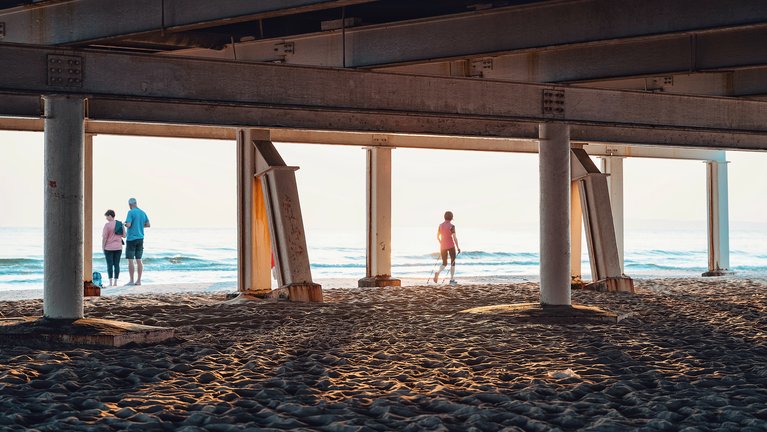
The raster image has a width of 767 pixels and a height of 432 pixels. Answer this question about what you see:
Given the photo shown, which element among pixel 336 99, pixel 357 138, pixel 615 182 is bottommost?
pixel 615 182

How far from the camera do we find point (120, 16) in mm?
10344

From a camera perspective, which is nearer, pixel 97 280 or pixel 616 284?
pixel 616 284

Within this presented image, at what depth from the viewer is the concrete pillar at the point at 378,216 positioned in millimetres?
20078

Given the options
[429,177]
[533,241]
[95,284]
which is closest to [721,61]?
[95,284]

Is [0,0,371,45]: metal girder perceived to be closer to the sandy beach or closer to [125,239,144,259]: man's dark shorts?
the sandy beach

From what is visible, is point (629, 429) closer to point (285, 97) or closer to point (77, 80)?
point (285, 97)

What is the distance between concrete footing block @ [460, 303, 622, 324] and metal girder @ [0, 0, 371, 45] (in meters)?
5.81

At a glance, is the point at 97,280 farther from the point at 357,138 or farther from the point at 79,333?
the point at 79,333

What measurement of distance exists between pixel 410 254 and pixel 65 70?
4473cm

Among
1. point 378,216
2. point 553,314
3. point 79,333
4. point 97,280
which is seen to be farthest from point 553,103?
point 97,280

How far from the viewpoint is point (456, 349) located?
9852 millimetres

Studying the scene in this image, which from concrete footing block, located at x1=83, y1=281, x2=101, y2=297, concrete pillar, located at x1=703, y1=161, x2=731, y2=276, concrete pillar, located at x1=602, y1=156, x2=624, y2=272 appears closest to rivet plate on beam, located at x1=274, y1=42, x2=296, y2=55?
concrete footing block, located at x1=83, y1=281, x2=101, y2=297

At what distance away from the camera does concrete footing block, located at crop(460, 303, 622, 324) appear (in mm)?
12539

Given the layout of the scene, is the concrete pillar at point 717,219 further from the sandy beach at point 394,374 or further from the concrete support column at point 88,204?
the concrete support column at point 88,204
